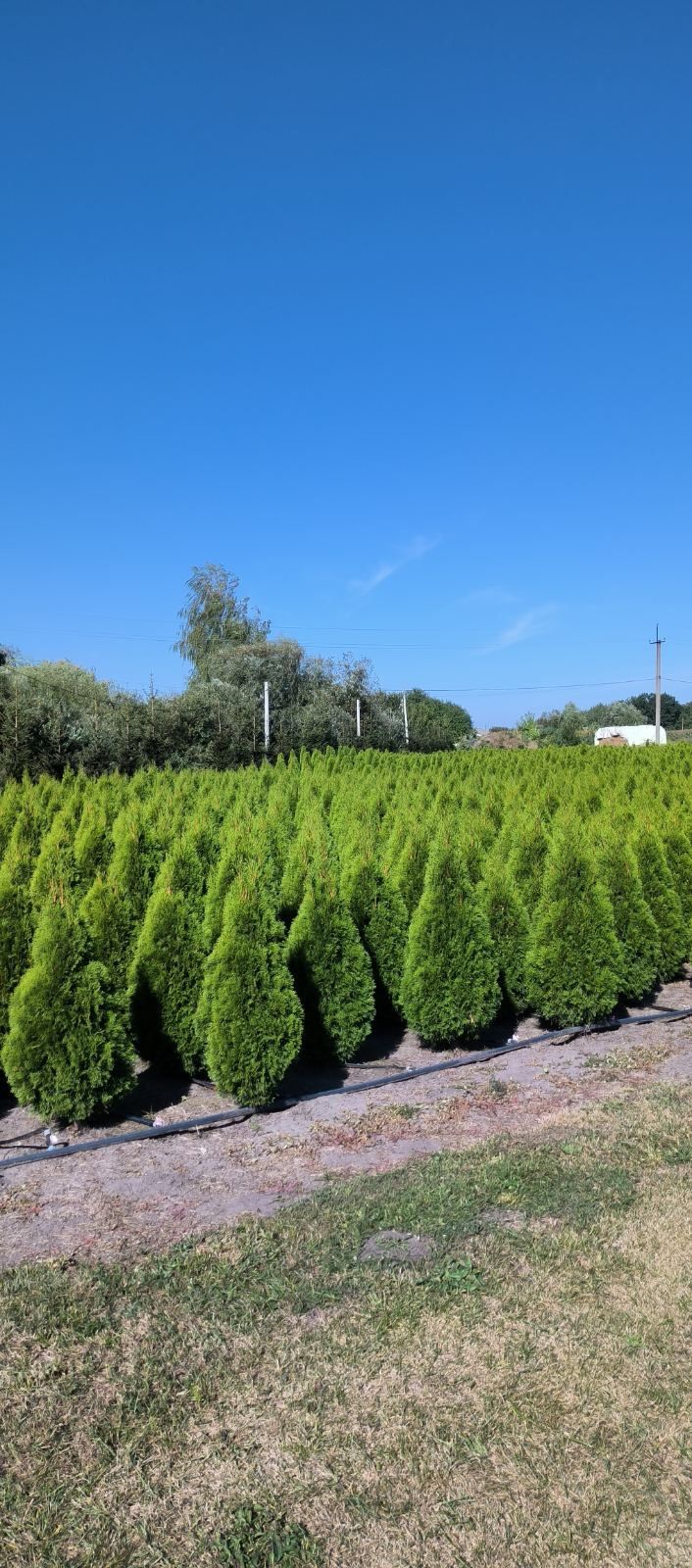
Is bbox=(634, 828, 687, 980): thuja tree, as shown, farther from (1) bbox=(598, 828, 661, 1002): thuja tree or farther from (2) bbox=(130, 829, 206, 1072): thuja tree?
(2) bbox=(130, 829, 206, 1072): thuja tree

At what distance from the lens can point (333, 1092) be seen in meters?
5.48

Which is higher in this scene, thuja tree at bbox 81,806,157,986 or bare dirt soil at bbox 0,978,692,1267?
thuja tree at bbox 81,806,157,986

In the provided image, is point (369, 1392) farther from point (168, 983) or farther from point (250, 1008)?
point (168, 983)

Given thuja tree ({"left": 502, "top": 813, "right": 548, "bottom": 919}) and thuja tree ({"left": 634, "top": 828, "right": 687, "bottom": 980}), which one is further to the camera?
thuja tree ({"left": 634, "top": 828, "right": 687, "bottom": 980})

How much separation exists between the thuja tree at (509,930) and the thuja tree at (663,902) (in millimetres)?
1411

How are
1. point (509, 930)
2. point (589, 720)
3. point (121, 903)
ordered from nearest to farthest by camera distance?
point (121, 903)
point (509, 930)
point (589, 720)

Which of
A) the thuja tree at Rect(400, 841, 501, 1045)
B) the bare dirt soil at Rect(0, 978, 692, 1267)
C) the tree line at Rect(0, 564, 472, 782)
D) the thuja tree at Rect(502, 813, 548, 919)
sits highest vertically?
the tree line at Rect(0, 564, 472, 782)

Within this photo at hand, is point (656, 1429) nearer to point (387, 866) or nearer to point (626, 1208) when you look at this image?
point (626, 1208)

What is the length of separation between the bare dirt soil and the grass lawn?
1.02 ft

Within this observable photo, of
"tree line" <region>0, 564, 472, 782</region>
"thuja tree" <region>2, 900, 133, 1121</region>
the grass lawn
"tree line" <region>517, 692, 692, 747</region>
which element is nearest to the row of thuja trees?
"thuja tree" <region>2, 900, 133, 1121</region>

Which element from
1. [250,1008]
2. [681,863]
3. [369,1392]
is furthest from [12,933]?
[681,863]

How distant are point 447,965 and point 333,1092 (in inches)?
47.5

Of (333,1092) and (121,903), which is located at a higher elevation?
(121,903)

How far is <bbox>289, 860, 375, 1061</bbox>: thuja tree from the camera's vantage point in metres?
5.88
